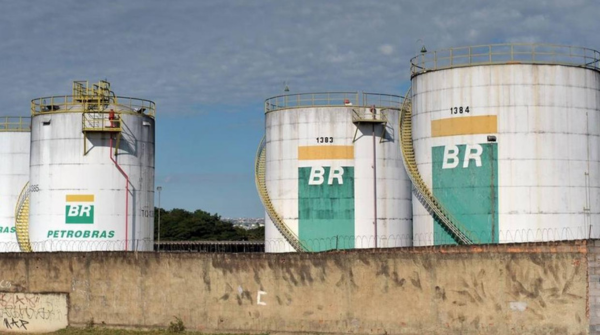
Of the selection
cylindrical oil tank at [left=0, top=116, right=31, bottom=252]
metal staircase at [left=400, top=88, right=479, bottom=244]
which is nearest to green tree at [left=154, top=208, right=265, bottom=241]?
cylindrical oil tank at [left=0, top=116, right=31, bottom=252]

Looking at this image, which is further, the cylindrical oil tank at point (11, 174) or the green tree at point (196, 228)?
the green tree at point (196, 228)

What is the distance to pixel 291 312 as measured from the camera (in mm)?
30688

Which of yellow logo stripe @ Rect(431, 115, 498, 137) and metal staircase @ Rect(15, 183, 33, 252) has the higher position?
yellow logo stripe @ Rect(431, 115, 498, 137)

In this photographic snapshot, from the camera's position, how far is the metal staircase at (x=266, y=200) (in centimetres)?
4525

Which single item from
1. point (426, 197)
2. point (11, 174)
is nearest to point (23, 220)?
point (11, 174)

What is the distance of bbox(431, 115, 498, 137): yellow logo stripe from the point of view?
35.4m

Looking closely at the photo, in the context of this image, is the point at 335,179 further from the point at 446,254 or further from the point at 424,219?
the point at 446,254

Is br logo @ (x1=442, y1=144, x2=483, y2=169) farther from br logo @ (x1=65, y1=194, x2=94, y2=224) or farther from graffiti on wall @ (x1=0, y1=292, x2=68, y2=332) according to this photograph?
br logo @ (x1=65, y1=194, x2=94, y2=224)

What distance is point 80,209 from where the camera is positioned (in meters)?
44.5

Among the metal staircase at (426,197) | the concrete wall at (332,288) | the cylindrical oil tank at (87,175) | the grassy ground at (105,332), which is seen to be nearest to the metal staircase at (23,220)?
the cylindrical oil tank at (87,175)

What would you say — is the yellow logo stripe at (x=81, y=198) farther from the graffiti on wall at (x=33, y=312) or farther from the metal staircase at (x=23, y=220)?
the graffiti on wall at (x=33, y=312)

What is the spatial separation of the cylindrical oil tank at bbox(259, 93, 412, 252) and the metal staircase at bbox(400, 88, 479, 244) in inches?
192

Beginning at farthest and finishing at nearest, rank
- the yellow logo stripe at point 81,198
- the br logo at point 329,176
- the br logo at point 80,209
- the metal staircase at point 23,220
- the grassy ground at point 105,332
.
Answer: the metal staircase at point 23,220 → the br logo at point 329,176 → the yellow logo stripe at point 81,198 → the br logo at point 80,209 → the grassy ground at point 105,332

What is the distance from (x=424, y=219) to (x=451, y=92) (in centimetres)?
558
